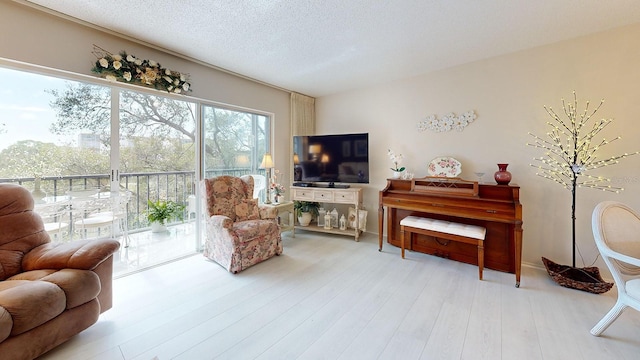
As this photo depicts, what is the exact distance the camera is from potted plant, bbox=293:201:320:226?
4.36 m

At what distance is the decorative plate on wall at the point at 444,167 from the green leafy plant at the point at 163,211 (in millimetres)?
3601

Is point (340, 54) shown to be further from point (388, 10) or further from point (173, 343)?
point (173, 343)

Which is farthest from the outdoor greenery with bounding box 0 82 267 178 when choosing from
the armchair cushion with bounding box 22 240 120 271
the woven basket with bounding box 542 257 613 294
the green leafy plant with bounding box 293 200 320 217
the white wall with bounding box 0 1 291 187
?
the woven basket with bounding box 542 257 613 294

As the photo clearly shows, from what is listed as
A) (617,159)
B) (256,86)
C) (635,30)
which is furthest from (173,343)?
(635,30)

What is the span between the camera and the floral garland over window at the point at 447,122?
329 cm

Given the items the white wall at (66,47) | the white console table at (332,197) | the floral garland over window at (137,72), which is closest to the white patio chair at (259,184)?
the white console table at (332,197)

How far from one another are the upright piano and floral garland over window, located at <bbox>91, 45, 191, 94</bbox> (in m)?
2.94

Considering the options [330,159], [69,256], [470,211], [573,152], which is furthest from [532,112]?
[69,256]

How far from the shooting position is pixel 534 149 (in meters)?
2.90

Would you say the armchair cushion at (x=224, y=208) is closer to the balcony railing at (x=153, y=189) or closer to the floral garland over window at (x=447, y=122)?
the balcony railing at (x=153, y=189)

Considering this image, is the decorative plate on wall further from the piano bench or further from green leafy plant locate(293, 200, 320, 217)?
green leafy plant locate(293, 200, 320, 217)

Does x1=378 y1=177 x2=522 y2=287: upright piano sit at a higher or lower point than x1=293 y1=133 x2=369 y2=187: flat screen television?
lower

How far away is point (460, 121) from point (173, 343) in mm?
3834

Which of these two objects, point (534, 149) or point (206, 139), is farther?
point (206, 139)
